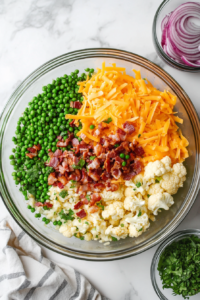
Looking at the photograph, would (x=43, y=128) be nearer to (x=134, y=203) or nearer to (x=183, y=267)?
(x=134, y=203)

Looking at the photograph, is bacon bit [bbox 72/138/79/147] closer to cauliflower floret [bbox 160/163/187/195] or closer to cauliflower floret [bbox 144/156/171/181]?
cauliflower floret [bbox 144/156/171/181]

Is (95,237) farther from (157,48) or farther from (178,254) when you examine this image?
(157,48)

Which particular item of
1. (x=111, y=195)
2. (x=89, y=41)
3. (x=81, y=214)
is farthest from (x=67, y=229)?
(x=89, y=41)

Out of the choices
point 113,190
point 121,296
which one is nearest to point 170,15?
point 113,190

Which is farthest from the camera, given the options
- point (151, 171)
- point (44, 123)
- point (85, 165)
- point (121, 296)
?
point (121, 296)

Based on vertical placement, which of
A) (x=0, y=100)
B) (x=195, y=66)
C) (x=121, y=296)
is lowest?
(x=121, y=296)

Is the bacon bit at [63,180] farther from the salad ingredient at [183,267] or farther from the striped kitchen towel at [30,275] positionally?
the salad ingredient at [183,267]
